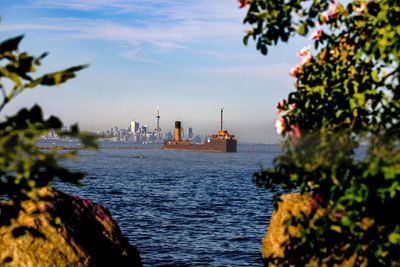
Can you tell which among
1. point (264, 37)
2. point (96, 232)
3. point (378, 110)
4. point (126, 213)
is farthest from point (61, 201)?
point (126, 213)

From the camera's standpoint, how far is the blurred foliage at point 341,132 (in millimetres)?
6117

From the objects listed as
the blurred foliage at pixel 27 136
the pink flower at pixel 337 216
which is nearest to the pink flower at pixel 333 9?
the pink flower at pixel 337 216

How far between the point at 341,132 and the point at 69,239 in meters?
6.19

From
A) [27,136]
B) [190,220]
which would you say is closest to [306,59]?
[27,136]

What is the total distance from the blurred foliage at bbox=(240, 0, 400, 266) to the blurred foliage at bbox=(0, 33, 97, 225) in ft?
11.2

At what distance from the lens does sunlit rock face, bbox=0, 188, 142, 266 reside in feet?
31.9

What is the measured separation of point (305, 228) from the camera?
646cm

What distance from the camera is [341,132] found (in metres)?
6.73

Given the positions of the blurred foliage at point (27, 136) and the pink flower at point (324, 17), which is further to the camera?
the pink flower at point (324, 17)

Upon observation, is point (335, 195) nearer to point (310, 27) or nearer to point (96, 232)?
point (310, 27)

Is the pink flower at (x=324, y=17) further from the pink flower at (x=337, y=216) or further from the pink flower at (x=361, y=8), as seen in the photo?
the pink flower at (x=337, y=216)

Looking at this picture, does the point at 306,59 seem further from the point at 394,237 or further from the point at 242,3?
the point at 394,237

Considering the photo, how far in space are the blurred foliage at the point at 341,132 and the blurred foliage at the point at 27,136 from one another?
3401 mm

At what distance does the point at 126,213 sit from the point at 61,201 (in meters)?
24.8
